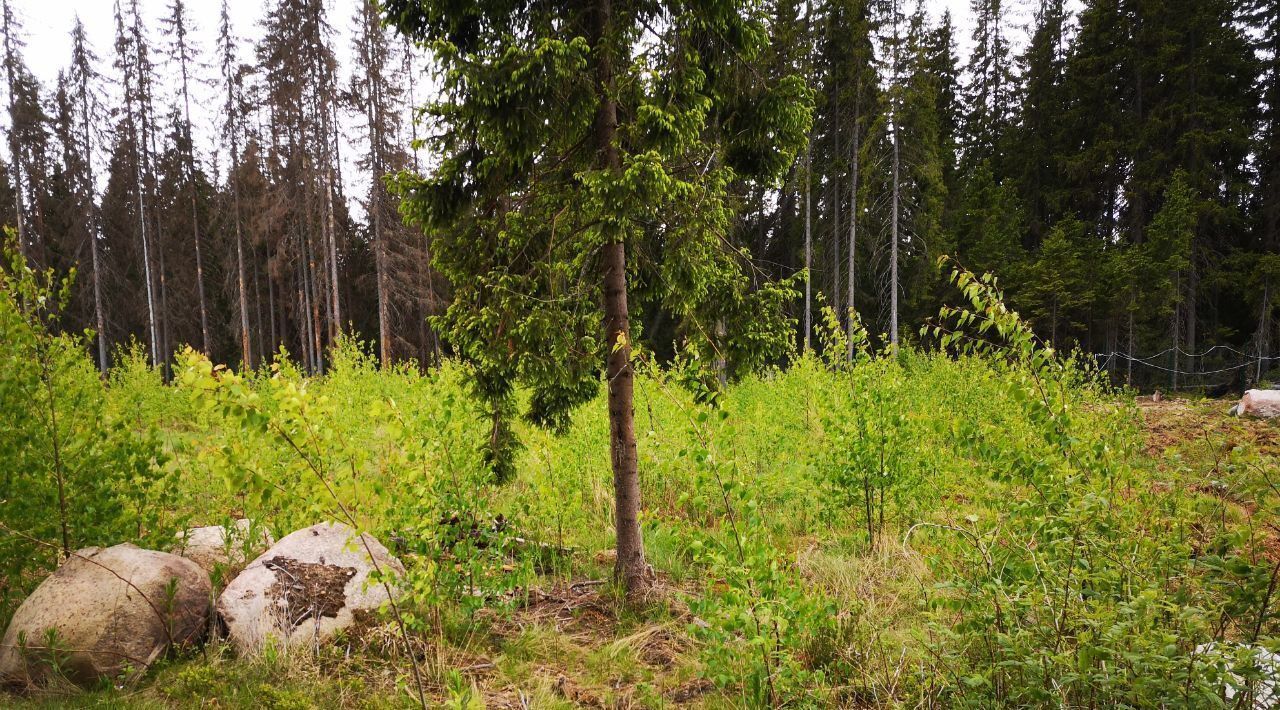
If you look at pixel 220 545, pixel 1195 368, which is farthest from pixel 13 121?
pixel 1195 368

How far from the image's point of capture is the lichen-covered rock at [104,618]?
3.26 meters

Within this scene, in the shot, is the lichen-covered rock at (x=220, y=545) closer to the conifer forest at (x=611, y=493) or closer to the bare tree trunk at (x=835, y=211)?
the conifer forest at (x=611, y=493)

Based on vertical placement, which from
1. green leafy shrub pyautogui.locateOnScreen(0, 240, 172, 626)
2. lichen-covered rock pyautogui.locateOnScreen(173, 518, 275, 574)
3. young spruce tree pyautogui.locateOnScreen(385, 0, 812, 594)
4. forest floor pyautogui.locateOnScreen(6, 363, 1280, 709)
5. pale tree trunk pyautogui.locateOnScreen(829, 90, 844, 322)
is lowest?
forest floor pyautogui.locateOnScreen(6, 363, 1280, 709)

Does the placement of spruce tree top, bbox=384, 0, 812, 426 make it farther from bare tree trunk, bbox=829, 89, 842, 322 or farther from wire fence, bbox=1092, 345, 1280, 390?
wire fence, bbox=1092, 345, 1280, 390

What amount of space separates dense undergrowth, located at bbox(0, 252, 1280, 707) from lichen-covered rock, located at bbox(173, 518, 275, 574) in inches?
8.4

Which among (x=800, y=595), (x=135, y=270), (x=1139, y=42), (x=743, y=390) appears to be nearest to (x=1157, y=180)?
(x=1139, y=42)

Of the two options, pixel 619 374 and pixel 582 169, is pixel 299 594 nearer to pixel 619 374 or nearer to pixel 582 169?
pixel 619 374

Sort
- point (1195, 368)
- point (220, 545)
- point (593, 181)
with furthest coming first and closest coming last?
point (1195, 368) < point (220, 545) < point (593, 181)

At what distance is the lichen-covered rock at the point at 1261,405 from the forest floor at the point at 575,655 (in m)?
8.77

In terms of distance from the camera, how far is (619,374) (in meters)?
4.41

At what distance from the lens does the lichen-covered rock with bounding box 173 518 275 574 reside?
14.7 ft

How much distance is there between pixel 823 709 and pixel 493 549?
2.28 metres

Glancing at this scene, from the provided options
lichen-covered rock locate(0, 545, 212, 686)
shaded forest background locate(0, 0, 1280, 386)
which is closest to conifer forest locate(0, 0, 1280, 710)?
lichen-covered rock locate(0, 545, 212, 686)

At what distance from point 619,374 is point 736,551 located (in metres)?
1.72
